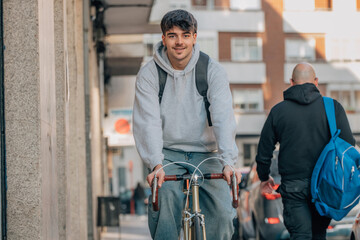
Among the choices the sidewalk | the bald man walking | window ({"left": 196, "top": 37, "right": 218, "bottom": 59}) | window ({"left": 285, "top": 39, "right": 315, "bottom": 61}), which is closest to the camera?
the bald man walking

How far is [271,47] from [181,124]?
143 ft

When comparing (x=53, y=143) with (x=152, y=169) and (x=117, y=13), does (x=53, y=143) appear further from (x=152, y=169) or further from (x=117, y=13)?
(x=117, y=13)

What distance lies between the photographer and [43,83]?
5898 mm

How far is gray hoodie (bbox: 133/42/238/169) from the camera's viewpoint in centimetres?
539

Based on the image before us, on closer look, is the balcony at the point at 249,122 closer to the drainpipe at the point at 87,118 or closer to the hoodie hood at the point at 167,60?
the drainpipe at the point at 87,118

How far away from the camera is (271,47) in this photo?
48.5 metres

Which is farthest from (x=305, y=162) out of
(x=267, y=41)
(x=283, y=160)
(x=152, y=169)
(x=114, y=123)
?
(x=267, y=41)

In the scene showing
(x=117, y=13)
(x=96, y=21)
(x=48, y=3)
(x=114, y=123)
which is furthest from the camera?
(x=114, y=123)

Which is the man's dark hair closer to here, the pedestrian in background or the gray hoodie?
the gray hoodie

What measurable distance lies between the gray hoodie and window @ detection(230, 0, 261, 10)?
43256mm

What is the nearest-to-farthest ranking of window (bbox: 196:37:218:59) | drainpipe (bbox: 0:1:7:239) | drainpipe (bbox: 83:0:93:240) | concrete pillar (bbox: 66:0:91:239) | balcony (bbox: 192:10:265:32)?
drainpipe (bbox: 0:1:7:239) → concrete pillar (bbox: 66:0:91:239) → drainpipe (bbox: 83:0:93:240) → window (bbox: 196:37:218:59) → balcony (bbox: 192:10:265:32)

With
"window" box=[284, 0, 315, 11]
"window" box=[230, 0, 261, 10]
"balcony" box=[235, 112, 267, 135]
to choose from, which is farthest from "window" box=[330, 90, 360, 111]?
"window" box=[230, 0, 261, 10]

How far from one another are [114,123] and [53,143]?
15.9 meters

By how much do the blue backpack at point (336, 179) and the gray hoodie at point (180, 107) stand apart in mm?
1381
